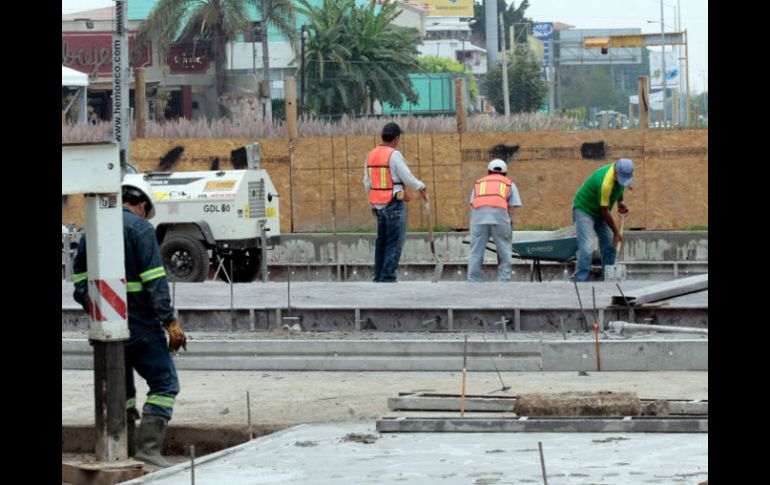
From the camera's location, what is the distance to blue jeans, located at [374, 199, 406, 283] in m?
15.8

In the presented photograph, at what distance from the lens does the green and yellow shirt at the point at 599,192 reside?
15883 mm

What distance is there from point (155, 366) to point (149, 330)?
0.71 feet

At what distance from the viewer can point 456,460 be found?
7273mm

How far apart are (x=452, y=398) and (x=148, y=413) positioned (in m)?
1.88

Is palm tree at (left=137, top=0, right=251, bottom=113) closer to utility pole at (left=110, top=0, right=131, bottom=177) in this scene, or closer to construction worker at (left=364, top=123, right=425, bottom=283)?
utility pole at (left=110, top=0, right=131, bottom=177)

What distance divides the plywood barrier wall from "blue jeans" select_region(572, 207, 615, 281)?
10682 mm

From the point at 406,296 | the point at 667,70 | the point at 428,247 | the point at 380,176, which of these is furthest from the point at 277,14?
the point at 667,70

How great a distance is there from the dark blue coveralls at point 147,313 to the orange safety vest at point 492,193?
27.8 feet
